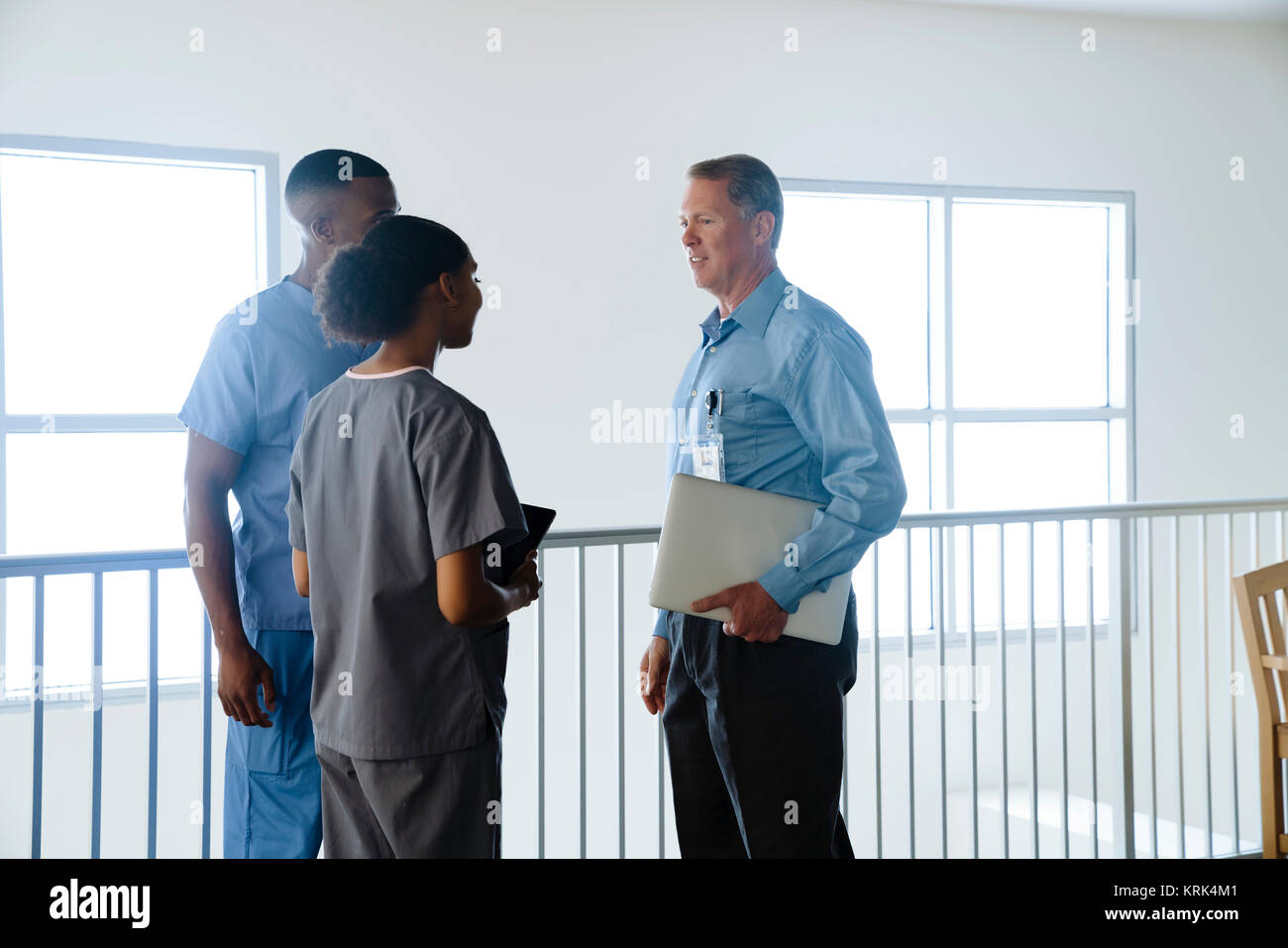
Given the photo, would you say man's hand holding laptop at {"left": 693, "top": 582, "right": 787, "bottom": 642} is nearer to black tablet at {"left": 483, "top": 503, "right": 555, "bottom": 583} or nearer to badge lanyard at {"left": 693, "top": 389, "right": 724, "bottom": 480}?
badge lanyard at {"left": 693, "top": 389, "right": 724, "bottom": 480}

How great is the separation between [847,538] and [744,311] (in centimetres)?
41

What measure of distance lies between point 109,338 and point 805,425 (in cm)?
297

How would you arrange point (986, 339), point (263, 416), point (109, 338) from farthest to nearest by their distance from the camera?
point (986, 339) → point (109, 338) → point (263, 416)

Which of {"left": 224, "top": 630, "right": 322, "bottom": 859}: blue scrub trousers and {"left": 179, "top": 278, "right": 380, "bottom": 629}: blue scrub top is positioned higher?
{"left": 179, "top": 278, "right": 380, "bottom": 629}: blue scrub top

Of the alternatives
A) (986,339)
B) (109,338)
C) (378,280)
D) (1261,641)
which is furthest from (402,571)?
(986,339)

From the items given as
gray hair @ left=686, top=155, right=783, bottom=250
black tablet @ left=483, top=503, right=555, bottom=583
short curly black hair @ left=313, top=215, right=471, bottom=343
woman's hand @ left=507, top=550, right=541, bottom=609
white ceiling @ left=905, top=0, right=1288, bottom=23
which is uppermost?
white ceiling @ left=905, top=0, right=1288, bottom=23

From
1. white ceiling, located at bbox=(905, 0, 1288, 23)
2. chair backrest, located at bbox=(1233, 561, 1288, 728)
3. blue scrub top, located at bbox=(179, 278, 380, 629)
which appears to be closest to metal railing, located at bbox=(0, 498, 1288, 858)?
chair backrest, located at bbox=(1233, 561, 1288, 728)

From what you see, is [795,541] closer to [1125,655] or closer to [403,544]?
[403,544]

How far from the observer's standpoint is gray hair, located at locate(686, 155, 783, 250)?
1661 millimetres

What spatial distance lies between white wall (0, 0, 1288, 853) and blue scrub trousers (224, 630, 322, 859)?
87.9 inches

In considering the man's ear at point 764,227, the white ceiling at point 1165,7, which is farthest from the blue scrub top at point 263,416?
the white ceiling at point 1165,7

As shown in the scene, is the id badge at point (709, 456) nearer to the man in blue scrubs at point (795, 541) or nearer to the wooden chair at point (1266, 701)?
the man in blue scrubs at point (795, 541)

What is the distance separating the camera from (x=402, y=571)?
129 cm

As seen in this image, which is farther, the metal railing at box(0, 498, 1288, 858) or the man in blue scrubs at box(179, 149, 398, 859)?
the metal railing at box(0, 498, 1288, 858)
